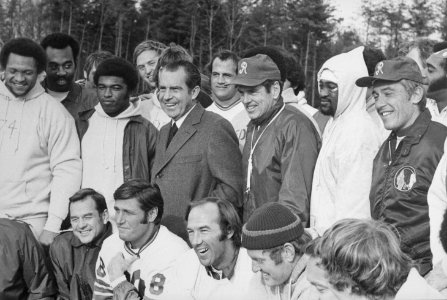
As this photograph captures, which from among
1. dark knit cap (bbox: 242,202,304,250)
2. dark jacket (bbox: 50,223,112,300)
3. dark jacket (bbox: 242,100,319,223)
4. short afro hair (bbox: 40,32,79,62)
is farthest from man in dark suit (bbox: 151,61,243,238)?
short afro hair (bbox: 40,32,79,62)

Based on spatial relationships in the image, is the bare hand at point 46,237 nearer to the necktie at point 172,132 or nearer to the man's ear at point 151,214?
the man's ear at point 151,214

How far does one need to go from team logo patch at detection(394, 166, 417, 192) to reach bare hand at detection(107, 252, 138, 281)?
7.07 ft

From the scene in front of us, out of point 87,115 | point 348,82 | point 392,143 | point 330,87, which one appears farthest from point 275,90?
point 87,115

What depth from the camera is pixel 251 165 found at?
4.89m

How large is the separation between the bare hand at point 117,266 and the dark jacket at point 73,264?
0.53m

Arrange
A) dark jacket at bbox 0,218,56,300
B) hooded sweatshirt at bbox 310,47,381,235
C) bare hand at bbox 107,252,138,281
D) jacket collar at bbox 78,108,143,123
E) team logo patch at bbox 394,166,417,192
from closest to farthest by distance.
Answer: team logo patch at bbox 394,166,417,192
hooded sweatshirt at bbox 310,47,381,235
bare hand at bbox 107,252,138,281
dark jacket at bbox 0,218,56,300
jacket collar at bbox 78,108,143,123

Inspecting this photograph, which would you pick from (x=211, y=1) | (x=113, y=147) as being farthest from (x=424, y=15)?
(x=113, y=147)

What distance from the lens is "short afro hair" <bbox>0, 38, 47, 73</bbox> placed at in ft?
18.3

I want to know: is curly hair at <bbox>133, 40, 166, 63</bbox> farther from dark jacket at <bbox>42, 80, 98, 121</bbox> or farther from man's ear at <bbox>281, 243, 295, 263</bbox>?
man's ear at <bbox>281, 243, 295, 263</bbox>

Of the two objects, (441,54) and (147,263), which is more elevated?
(441,54)

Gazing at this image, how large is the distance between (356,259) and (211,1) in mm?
50707

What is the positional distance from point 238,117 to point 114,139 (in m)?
1.15

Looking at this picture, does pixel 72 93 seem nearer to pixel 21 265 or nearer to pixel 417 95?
pixel 21 265

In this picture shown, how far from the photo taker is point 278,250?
382 centimetres
